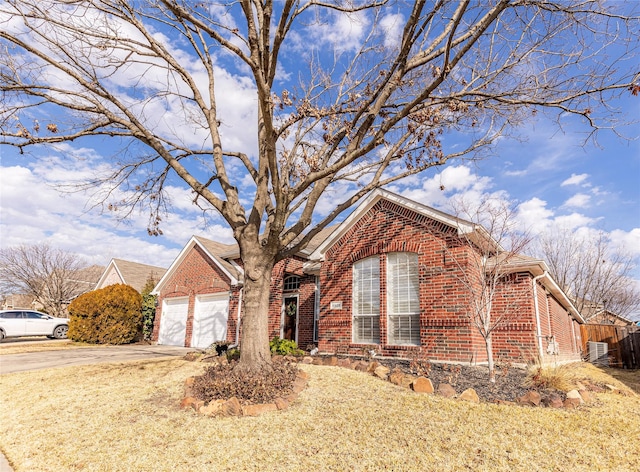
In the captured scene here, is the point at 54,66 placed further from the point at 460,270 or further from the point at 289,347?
the point at 460,270

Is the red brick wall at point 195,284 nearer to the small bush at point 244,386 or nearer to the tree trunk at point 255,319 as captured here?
the tree trunk at point 255,319

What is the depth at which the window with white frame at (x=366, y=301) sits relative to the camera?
1046 centimetres

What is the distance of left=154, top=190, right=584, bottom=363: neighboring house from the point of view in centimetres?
900

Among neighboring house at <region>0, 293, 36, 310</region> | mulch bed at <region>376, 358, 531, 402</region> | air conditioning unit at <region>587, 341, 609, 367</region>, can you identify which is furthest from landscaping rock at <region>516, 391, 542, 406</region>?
neighboring house at <region>0, 293, 36, 310</region>

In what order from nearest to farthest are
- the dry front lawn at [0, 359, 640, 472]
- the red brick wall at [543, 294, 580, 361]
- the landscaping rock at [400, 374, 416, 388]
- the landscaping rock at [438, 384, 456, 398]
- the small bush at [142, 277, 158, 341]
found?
1. the dry front lawn at [0, 359, 640, 472]
2. the landscaping rock at [438, 384, 456, 398]
3. the landscaping rock at [400, 374, 416, 388]
4. the red brick wall at [543, 294, 580, 361]
5. the small bush at [142, 277, 158, 341]

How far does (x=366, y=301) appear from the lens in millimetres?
10742

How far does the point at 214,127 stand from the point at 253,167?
48.2 inches

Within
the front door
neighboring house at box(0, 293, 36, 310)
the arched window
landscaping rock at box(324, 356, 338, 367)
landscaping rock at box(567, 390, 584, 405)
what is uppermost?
the arched window

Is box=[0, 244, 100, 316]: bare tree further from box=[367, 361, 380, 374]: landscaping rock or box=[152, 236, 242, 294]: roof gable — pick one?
box=[367, 361, 380, 374]: landscaping rock

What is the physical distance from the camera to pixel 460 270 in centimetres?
903

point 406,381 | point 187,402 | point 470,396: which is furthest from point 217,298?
point 470,396

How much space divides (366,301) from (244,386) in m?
5.69

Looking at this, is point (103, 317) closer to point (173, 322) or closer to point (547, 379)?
point (173, 322)

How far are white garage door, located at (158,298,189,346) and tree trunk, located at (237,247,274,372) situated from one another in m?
13.0
